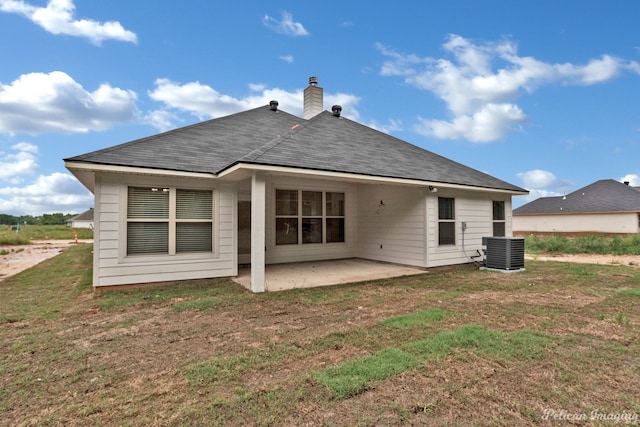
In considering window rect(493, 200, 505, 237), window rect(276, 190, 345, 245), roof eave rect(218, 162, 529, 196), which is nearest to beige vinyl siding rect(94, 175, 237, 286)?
roof eave rect(218, 162, 529, 196)

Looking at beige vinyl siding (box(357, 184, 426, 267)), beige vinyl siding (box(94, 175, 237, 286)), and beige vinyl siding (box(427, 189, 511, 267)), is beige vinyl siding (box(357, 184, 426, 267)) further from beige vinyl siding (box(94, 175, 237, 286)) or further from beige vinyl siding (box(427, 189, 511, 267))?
beige vinyl siding (box(94, 175, 237, 286))

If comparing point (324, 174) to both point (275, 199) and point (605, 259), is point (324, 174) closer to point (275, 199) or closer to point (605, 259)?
point (275, 199)

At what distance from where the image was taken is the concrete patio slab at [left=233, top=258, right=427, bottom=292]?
6.63 meters

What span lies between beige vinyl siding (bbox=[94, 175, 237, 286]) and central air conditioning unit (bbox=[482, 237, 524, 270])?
22.6 ft

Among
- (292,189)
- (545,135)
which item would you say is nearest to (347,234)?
(292,189)

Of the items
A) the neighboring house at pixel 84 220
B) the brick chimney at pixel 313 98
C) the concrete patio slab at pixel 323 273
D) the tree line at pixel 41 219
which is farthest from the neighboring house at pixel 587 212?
the tree line at pixel 41 219

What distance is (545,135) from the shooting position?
44.6 ft

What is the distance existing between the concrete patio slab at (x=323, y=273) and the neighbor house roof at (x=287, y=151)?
2395 mm

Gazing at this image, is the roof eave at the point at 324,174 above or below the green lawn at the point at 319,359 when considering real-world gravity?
above

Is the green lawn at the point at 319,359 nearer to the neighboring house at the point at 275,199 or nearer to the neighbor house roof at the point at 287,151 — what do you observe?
the neighboring house at the point at 275,199

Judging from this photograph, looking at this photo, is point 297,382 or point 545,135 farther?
point 545,135

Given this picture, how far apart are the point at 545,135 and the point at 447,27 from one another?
21.7ft

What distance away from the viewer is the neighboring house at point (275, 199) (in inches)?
234

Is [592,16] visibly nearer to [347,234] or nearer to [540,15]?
[540,15]
